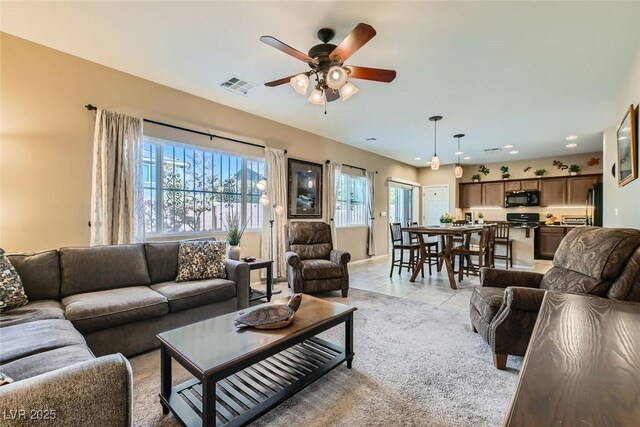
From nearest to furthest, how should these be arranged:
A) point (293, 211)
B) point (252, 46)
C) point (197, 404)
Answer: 1. point (197, 404)
2. point (252, 46)
3. point (293, 211)

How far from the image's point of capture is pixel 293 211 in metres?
5.00

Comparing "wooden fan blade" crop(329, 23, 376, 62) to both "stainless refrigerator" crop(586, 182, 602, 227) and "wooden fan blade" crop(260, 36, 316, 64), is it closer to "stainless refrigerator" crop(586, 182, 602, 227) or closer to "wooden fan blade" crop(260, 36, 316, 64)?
"wooden fan blade" crop(260, 36, 316, 64)

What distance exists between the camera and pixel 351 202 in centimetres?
651

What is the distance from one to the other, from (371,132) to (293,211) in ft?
6.93

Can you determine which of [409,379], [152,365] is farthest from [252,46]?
[409,379]

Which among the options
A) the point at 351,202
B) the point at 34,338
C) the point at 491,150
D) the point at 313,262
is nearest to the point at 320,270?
the point at 313,262

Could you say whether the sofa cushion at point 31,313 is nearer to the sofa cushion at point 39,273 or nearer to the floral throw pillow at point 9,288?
the floral throw pillow at point 9,288

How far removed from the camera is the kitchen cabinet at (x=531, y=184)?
756cm

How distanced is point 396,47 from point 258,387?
2963mm

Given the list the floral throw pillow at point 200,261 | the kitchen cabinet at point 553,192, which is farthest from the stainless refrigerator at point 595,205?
the floral throw pillow at point 200,261

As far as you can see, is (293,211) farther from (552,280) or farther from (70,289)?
(552,280)

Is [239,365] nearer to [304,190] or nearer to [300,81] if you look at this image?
[300,81]

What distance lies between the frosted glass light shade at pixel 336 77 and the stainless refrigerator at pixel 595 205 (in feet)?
21.9

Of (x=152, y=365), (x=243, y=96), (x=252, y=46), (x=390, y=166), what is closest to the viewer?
(x=152, y=365)
